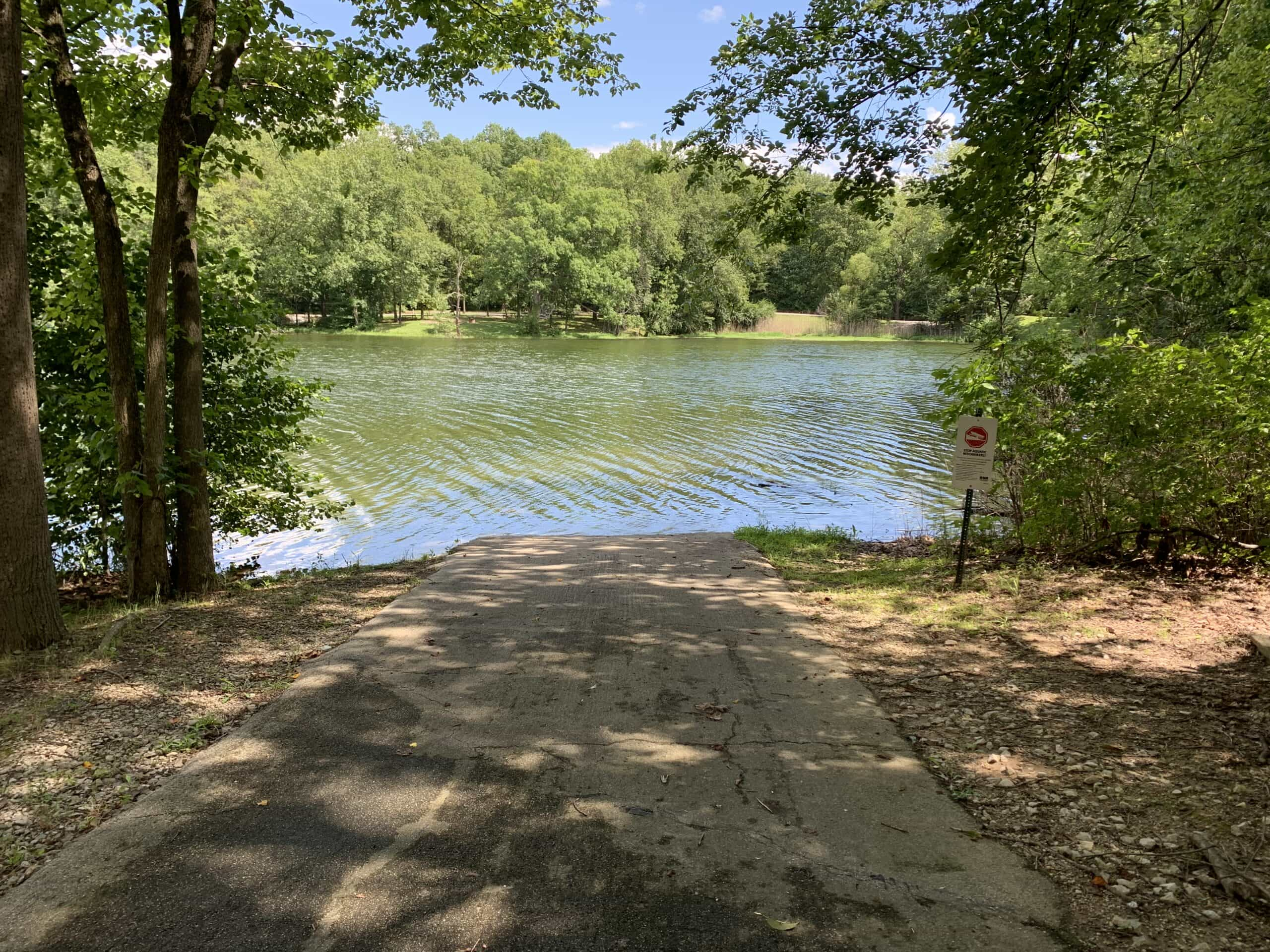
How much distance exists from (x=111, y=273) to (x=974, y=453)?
722 centimetres

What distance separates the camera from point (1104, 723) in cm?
386

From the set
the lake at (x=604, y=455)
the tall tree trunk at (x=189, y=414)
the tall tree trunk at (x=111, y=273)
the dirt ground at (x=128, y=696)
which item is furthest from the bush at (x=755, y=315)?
the dirt ground at (x=128, y=696)

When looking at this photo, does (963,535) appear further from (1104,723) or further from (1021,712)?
(1104,723)

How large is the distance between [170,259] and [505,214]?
69922mm

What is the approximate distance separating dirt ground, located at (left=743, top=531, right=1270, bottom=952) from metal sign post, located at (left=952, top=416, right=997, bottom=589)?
0.93 metres

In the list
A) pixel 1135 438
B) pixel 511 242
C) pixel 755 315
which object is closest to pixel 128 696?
pixel 1135 438

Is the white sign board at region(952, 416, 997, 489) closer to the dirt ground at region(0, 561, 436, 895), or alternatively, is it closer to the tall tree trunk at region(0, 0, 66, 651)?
the dirt ground at region(0, 561, 436, 895)

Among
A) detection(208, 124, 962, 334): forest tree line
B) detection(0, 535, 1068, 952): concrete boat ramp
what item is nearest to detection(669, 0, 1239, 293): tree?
detection(0, 535, 1068, 952): concrete boat ramp

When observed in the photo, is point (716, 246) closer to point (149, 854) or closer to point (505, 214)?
point (149, 854)

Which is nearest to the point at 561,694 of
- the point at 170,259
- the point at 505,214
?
the point at 170,259

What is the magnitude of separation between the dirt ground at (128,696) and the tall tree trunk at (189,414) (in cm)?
50

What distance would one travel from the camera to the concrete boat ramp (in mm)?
2490

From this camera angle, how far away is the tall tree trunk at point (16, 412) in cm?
432

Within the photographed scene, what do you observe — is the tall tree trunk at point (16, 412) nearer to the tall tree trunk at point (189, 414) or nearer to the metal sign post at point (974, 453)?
the tall tree trunk at point (189, 414)
